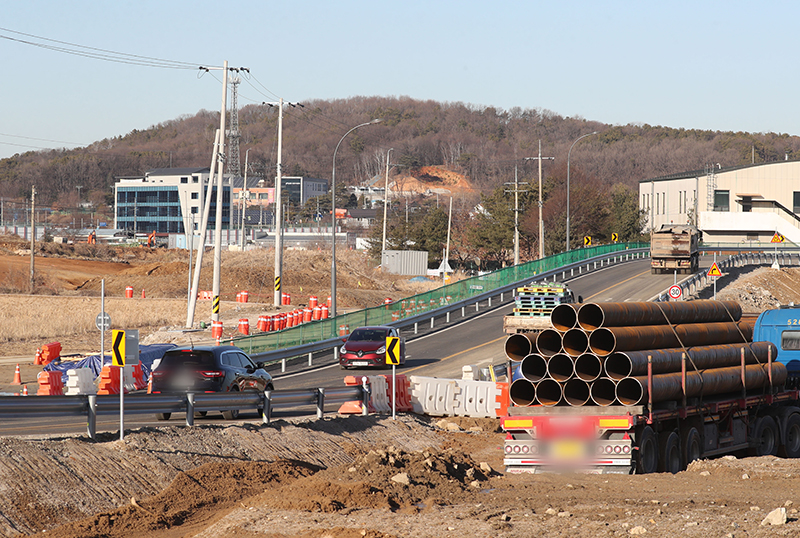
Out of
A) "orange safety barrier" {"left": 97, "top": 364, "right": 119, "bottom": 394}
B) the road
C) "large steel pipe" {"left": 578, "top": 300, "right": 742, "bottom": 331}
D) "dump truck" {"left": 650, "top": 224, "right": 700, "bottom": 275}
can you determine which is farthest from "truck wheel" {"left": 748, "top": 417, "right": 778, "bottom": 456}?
"dump truck" {"left": 650, "top": 224, "right": 700, "bottom": 275}

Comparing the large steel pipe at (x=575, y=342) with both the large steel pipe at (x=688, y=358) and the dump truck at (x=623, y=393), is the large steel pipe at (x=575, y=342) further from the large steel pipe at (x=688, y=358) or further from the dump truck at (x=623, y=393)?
the large steel pipe at (x=688, y=358)

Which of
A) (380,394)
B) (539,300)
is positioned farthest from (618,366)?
(539,300)

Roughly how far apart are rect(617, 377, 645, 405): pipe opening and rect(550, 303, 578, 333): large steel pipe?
1221mm

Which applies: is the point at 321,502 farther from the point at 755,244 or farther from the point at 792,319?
the point at 755,244

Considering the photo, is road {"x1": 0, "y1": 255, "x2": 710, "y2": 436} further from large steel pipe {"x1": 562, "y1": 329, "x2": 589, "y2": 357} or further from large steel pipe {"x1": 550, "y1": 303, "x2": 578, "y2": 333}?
large steel pipe {"x1": 562, "y1": 329, "x2": 589, "y2": 357}

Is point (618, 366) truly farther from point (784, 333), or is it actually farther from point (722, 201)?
point (722, 201)

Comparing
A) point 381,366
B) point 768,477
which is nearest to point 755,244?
point 381,366

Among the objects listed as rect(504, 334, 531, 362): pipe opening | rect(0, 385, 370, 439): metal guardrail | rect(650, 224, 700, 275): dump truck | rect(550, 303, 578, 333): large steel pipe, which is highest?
rect(650, 224, 700, 275): dump truck

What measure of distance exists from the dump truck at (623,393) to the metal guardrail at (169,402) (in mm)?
4945

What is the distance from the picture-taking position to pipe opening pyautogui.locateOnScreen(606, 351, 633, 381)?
14.3m

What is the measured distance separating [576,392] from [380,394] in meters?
7.78

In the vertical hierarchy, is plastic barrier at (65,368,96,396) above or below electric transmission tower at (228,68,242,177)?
below

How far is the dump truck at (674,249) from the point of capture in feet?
201

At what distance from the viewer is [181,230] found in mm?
159375
